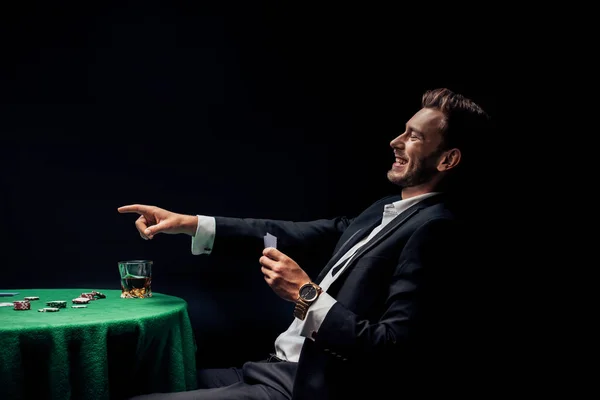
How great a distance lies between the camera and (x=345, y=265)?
1.77 m

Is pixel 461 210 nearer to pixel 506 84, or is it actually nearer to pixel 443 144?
pixel 443 144

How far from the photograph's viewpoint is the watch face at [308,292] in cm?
158

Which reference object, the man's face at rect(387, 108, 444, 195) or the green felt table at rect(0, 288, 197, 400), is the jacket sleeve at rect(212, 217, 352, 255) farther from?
the man's face at rect(387, 108, 444, 195)

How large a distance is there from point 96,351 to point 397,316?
89cm

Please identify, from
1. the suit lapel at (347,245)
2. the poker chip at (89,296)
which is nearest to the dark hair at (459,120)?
the suit lapel at (347,245)

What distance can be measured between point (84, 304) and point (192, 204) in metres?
0.95

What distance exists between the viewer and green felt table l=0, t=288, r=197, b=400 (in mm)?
1510

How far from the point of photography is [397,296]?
61.5 inches

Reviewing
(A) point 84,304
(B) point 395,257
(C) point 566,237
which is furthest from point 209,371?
(C) point 566,237

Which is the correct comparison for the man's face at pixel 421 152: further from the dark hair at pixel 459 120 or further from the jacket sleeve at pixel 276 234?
the jacket sleeve at pixel 276 234

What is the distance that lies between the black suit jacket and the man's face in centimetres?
16

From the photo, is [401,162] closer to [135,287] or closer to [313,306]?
[313,306]

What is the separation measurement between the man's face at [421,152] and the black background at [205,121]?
2.63 feet

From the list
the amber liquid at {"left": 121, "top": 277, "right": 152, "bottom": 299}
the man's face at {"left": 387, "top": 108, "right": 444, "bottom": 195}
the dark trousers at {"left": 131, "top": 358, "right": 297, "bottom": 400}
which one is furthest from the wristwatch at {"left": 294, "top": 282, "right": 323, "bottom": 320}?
the amber liquid at {"left": 121, "top": 277, "right": 152, "bottom": 299}
